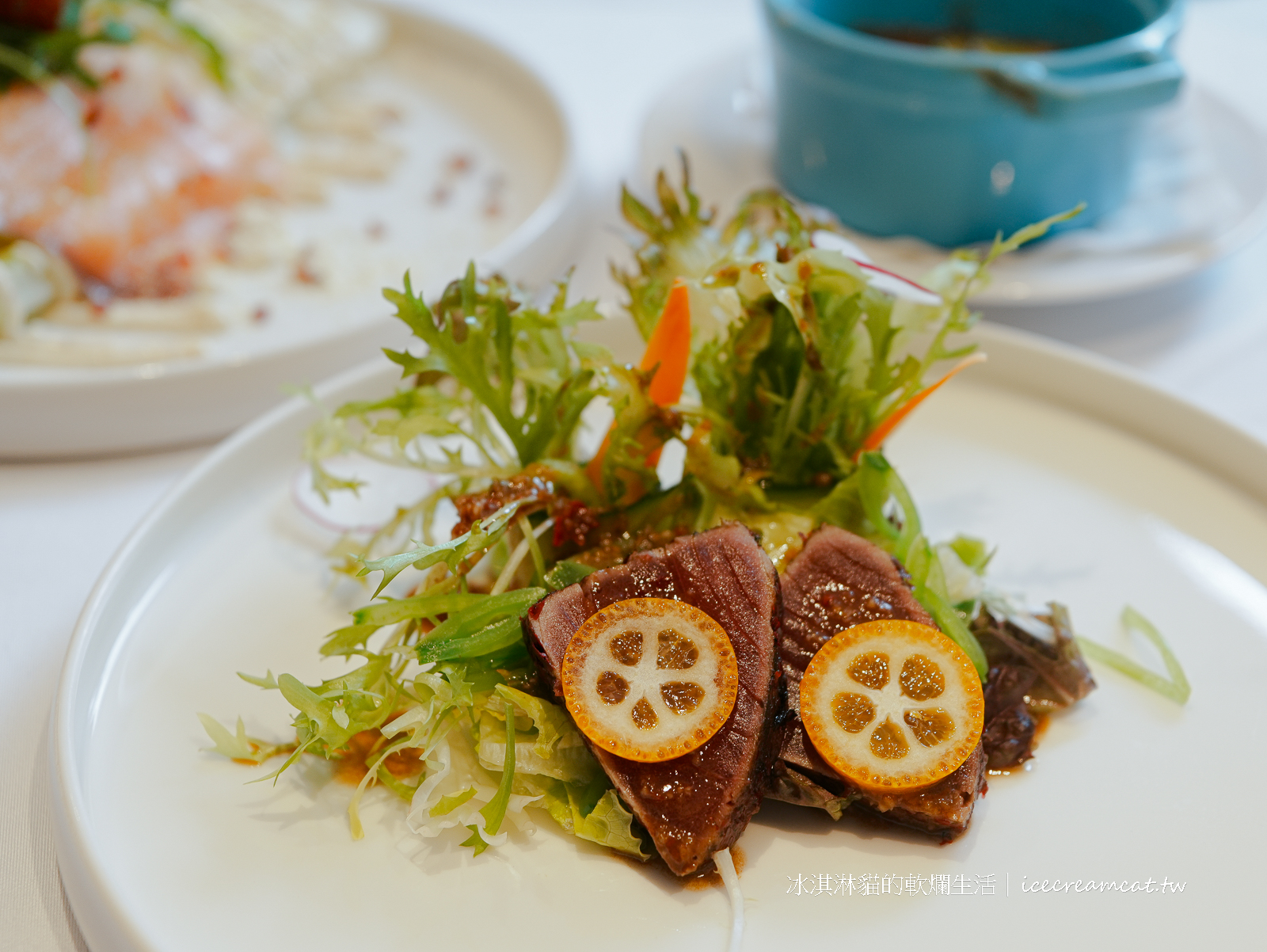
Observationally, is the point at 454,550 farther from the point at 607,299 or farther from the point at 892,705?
the point at 607,299

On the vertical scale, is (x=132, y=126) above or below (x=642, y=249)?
below

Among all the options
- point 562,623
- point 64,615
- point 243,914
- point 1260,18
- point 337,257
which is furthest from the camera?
point 1260,18

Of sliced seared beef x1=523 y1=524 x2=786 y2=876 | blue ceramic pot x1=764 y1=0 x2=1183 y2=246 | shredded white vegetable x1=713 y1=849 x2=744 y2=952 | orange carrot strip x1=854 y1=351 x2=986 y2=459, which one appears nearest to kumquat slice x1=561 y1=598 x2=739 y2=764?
sliced seared beef x1=523 y1=524 x2=786 y2=876

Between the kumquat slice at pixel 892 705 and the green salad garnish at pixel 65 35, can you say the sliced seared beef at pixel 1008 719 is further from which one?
the green salad garnish at pixel 65 35

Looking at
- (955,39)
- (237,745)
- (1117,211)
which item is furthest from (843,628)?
(955,39)

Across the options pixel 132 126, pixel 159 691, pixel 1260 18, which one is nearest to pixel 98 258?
pixel 132 126

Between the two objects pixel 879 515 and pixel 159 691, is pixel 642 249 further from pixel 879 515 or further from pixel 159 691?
pixel 159 691

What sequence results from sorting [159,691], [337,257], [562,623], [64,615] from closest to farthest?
1. [562,623]
2. [159,691]
3. [64,615]
4. [337,257]

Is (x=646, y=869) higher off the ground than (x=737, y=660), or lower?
lower
